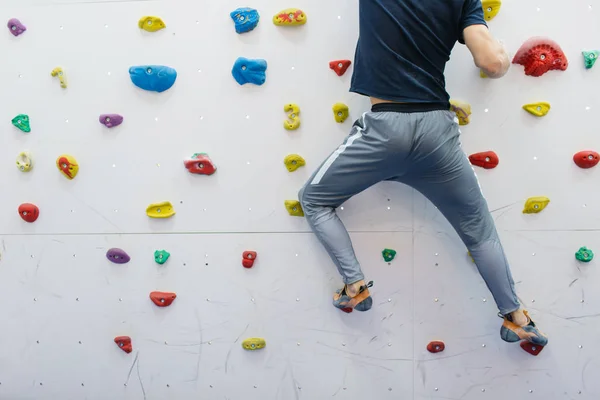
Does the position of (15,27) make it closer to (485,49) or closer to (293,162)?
(293,162)

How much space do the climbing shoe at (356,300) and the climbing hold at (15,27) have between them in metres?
1.40

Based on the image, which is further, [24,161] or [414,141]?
[24,161]

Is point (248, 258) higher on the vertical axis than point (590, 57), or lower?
lower

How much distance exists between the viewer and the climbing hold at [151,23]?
1507mm

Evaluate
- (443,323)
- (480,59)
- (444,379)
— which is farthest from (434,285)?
(480,59)

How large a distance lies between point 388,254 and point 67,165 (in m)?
1.15

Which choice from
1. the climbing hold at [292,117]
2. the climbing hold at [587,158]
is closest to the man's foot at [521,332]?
the climbing hold at [587,158]

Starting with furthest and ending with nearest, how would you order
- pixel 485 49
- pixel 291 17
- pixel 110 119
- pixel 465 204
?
pixel 110 119 → pixel 291 17 → pixel 465 204 → pixel 485 49

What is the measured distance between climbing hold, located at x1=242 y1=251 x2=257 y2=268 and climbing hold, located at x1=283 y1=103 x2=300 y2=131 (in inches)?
17.5

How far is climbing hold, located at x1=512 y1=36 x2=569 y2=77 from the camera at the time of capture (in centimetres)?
141

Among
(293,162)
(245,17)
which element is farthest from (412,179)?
(245,17)

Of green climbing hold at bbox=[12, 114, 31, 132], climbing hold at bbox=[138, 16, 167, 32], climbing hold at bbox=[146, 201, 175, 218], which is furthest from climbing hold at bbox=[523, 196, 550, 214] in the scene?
green climbing hold at bbox=[12, 114, 31, 132]

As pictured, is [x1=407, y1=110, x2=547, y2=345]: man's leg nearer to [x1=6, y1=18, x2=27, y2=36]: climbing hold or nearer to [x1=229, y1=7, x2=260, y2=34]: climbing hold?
[x1=229, y1=7, x2=260, y2=34]: climbing hold

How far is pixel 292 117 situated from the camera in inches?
59.1
